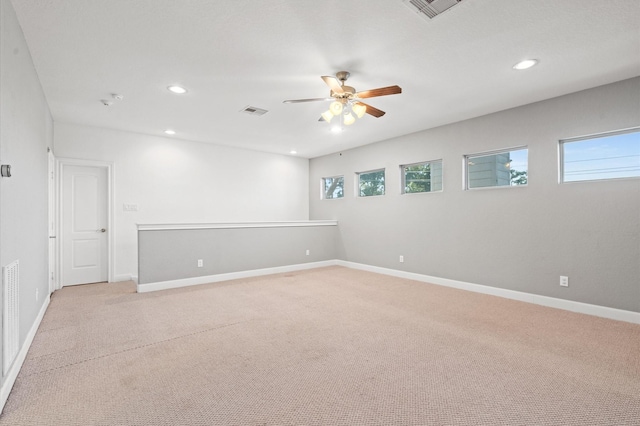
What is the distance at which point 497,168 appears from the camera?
4.52 m

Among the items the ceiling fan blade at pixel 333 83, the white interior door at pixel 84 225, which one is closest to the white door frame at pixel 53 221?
the white interior door at pixel 84 225

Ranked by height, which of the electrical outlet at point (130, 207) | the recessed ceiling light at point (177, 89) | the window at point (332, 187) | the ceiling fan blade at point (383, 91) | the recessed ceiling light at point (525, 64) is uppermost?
the recessed ceiling light at point (177, 89)

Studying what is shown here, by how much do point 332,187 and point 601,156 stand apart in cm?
492

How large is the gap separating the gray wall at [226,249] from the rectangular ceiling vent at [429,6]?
4.41 m

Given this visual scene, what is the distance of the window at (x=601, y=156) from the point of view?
11.2 ft

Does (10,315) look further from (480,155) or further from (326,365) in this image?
(480,155)

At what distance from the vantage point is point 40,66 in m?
3.06

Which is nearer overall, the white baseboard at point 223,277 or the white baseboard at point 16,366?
the white baseboard at point 16,366

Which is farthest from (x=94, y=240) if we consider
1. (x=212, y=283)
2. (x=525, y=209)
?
(x=525, y=209)

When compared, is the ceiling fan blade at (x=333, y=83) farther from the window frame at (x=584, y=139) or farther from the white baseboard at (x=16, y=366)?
the white baseboard at (x=16, y=366)

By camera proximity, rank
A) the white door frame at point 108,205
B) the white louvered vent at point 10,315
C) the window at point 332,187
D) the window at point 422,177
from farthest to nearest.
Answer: the window at point 332,187, the window at point 422,177, the white door frame at point 108,205, the white louvered vent at point 10,315

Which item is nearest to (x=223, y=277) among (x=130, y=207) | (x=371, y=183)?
(x=130, y=207)

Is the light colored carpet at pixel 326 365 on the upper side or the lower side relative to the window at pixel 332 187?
lower

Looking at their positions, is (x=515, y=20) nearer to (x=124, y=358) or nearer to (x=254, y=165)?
(x=124, y=358)
